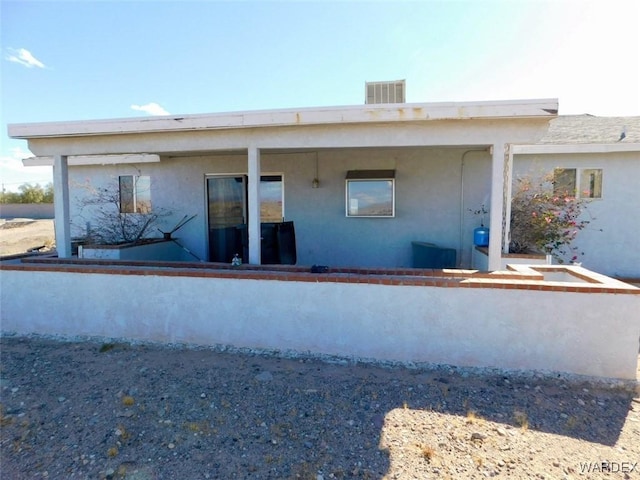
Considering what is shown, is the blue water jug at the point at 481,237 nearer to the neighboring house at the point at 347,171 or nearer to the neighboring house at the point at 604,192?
the neighboring house at the point at 347,171

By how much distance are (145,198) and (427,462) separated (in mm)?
8187

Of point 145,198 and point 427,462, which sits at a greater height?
point 145,198

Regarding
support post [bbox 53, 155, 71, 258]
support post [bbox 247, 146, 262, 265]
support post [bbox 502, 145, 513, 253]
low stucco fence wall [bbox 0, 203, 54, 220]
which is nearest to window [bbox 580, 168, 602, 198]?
support post [bbox 502, 145, 513, 253]

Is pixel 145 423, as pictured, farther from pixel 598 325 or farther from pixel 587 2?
pixel 587 2

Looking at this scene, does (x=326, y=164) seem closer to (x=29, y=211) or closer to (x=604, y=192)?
(x=604, y=192)

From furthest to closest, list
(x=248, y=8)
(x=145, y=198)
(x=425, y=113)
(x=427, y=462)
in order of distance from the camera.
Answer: (x=145, y=198) < (x=248, y=8) < (x=425, y=113) < (x=427, y=462)

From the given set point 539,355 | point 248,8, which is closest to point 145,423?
point 539,355

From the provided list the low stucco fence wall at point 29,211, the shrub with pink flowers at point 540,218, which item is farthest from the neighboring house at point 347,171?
the low stucco fence wall at point 29,211

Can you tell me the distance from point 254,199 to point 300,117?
1.23 metres

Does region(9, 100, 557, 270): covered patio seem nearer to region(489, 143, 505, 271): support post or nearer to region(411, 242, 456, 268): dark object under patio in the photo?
region(489, 143, 505, 271): support post

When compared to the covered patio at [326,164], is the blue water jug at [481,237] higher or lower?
lower

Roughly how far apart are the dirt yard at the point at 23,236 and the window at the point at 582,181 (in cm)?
1588

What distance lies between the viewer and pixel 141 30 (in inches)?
314

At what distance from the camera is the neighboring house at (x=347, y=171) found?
4449 mm
